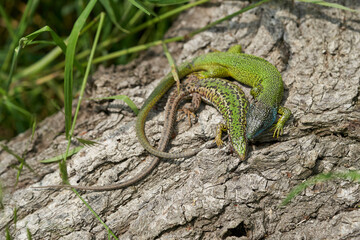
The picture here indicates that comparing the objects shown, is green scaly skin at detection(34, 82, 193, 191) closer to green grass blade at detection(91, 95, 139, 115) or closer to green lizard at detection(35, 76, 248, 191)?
green lizard at detection(35, 76, 248, 191)

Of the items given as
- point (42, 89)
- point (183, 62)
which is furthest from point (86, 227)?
point (42, 89)

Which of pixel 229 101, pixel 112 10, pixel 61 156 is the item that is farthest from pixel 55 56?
pixel 229 101

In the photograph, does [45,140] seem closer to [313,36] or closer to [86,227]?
[86,227]

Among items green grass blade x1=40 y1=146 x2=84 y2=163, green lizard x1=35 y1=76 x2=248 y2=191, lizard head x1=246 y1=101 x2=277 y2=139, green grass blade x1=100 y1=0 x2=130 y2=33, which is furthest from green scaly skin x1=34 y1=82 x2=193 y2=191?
green grass blade x1=100 y1=0 x2=130 y2=33

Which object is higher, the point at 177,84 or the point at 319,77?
the point at 177,84

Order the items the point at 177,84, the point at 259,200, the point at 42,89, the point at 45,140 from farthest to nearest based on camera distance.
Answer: the point at 42,89, the point at 45,140, the point at 177,84, the point at 259,200

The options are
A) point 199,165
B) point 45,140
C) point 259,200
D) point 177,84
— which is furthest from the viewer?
point 45,140

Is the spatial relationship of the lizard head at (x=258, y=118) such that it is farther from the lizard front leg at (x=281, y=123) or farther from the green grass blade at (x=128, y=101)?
the green grass blade at (x=128, y=101)

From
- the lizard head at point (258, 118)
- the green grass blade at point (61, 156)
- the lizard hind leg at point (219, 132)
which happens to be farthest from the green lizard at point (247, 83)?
the green grass blade at point (61, 156)
